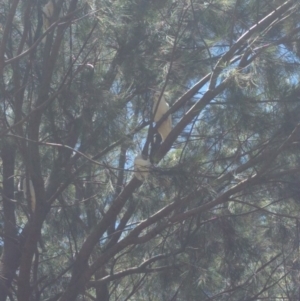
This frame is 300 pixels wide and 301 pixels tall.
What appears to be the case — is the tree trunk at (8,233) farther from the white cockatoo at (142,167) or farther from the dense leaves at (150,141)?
the white cockatoo at (142,167)

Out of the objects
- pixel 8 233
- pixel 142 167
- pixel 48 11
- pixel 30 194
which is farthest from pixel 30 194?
pixel 48 11

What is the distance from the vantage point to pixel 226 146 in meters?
4.02

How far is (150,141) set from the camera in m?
3.74

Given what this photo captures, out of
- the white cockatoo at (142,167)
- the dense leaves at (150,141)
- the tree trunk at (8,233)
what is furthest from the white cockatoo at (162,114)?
the tree trunk at (8,233)

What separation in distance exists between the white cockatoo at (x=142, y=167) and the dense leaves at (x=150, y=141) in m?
0.04

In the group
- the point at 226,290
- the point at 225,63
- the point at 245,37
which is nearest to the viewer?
the point at 225,63

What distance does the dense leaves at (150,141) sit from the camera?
3691 millimetres

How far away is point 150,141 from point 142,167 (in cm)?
24

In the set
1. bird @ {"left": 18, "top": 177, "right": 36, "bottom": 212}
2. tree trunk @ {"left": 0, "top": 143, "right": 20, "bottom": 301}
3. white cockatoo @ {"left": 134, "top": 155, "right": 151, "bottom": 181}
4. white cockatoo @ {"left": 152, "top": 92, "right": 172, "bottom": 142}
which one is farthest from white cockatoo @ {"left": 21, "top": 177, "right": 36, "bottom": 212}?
white cockatoo @ {"left": 152, "top": 92, "right": 172, "bottom": 142}

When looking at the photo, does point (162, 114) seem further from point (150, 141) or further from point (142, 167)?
point (142, 167)

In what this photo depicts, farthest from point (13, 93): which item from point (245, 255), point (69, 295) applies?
point (245, 255)

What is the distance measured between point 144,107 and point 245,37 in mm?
696

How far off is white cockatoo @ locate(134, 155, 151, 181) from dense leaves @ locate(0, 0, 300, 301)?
0.12ft

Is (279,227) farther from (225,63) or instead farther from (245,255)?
(225,63)
